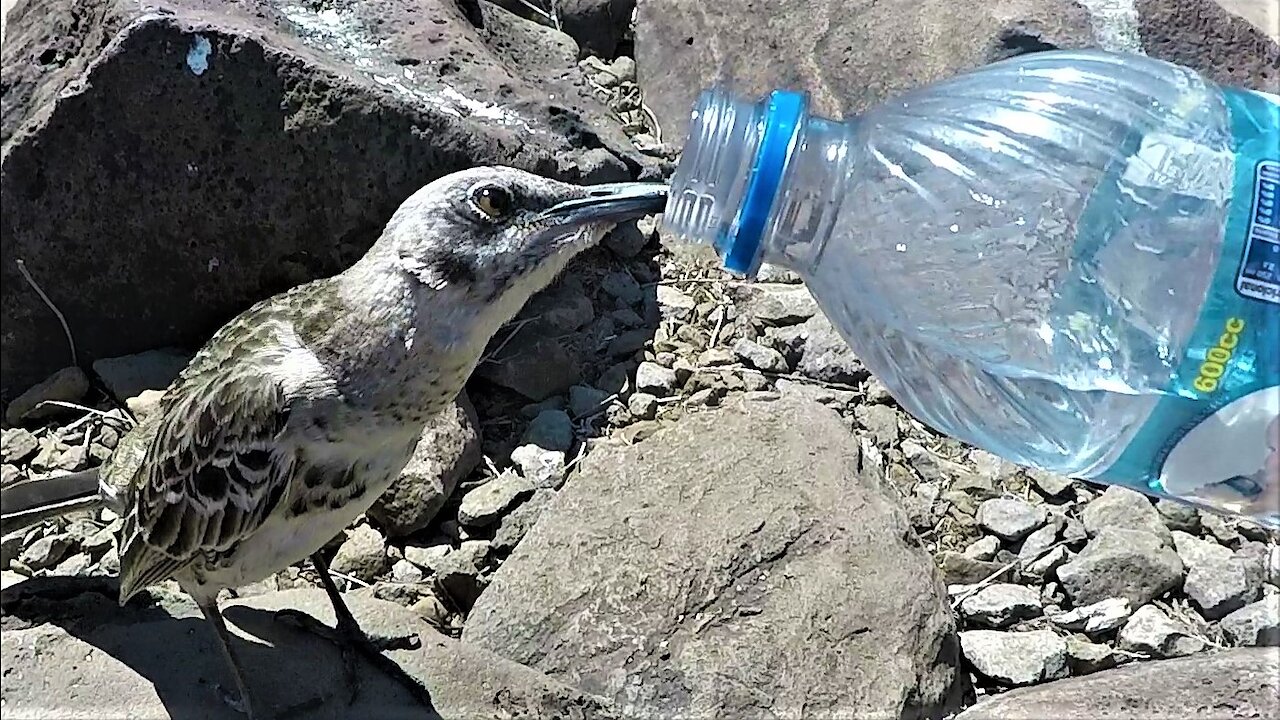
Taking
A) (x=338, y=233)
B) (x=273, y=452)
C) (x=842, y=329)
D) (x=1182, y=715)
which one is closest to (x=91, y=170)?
(x=338, y=233)

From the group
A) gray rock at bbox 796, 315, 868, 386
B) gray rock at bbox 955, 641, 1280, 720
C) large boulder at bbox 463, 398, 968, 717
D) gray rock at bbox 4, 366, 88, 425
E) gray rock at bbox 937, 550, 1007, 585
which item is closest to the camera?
gray rock at bbox 955, 641, 1280, 720

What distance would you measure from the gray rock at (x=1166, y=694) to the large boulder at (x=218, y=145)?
87.0 inches

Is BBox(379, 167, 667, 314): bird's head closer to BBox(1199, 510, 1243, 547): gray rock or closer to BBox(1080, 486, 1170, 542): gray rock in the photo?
BBox(1080, 486, 1170, 542): gray rock

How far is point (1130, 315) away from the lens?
9.11 feet

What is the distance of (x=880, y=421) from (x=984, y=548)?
596 mm

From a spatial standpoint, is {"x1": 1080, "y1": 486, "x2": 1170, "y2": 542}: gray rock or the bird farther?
{"x1": 1080, "y1": 486, "x2": 1170, "y2": 542}: gray rock

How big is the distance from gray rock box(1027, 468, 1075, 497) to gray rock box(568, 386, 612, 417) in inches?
55.7

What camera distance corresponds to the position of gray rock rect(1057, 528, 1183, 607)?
13.0 ft

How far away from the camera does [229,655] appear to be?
144 inches

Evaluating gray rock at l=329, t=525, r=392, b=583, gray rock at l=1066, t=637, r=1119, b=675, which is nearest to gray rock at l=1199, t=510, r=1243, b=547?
gray rock at l=1066, t=637, r=1119, b=675

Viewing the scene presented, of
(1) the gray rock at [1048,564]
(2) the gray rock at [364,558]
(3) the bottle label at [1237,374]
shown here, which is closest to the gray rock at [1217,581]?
(1) the gray rock at [1048,564]

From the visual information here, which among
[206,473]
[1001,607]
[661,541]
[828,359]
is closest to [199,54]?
[206,473]

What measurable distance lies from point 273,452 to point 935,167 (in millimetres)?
1685

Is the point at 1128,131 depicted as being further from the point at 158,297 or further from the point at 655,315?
the point at 158,297
